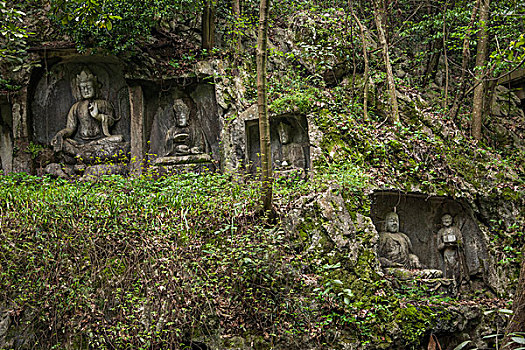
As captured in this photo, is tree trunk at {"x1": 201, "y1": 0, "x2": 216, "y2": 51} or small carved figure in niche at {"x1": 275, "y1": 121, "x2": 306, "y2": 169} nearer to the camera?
small carved figure in niche at {"x1": 275, "y1": 121, "x2": 306, "y2": 169}

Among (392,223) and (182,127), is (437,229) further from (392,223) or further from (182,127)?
(182,127)

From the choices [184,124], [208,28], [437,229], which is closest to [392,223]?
[437,229]

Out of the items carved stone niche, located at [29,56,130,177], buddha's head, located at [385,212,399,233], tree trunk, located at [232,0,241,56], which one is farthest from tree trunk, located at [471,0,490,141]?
carved stone niche, located at [29,56,130,177]

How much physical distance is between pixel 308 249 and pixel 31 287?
12.6 feet

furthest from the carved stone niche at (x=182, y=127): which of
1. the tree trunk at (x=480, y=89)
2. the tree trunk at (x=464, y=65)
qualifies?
the tree trunk at (x=480, y=89)

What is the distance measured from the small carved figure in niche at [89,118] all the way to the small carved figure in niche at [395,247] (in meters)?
5.73

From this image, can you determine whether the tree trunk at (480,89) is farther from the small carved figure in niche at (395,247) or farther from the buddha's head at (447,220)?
the small carved figure in niche at (395,247)

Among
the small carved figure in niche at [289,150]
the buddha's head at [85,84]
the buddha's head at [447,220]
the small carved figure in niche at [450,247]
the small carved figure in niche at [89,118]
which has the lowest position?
the small carved figure in niche at [450,247]

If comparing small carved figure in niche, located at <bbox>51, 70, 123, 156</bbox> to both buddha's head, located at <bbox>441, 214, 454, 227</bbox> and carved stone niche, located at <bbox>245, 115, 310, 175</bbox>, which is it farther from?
buddha's head, located at <bbox>441, 214, 454, 227</bbox>

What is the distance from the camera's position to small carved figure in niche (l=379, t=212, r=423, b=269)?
7492 millimetres

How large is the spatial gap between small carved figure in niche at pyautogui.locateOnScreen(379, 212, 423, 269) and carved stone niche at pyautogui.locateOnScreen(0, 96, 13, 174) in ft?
24.8

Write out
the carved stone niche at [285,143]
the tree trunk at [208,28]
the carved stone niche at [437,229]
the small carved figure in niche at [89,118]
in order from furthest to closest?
the tree trunk at [208,28], the small carved figure in niche at [89,118], the carved stone niche at [285,143], the carved stone niche at [437,229]

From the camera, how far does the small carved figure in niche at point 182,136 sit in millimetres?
9094

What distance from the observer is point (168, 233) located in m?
6.30
